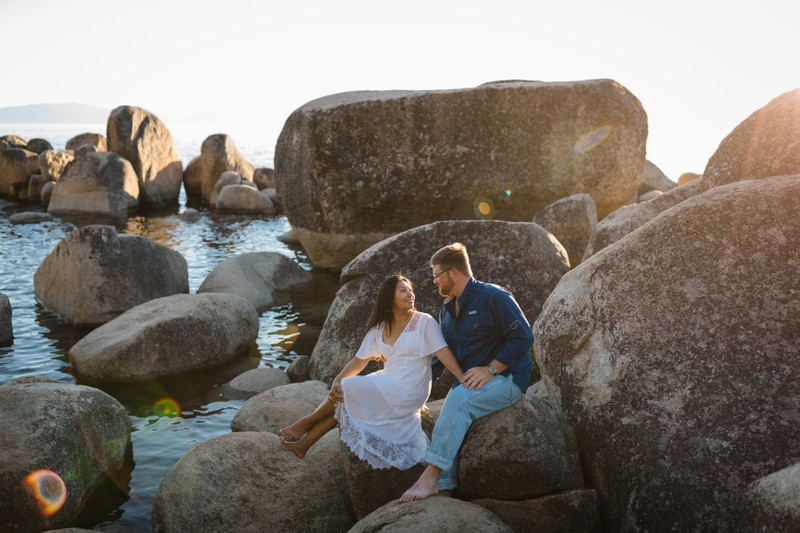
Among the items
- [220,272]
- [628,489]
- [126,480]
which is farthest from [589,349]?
[220,272]

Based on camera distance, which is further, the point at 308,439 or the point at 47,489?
the point at 47,489

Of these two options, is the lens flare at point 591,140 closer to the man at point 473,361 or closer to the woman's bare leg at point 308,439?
the man at point 473,361

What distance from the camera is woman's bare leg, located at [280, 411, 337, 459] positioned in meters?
6.33

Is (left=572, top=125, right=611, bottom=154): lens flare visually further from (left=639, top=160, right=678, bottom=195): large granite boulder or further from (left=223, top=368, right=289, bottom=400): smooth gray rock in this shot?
(left=639, top=160, right=678, bottom=195): large granite boulder

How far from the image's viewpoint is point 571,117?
15.5 metres

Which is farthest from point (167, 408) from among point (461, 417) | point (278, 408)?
point (461, 417)

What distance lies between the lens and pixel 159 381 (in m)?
10.5

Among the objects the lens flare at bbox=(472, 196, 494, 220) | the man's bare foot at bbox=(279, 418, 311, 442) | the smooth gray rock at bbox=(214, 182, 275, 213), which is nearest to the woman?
the man's bare foot at bbox=(279, 418, 311, 442)

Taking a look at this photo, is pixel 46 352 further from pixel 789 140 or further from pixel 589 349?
pixel 789 140

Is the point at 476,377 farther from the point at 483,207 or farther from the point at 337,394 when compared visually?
the point at 483,207

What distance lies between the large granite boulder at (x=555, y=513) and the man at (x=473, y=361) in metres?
0.46

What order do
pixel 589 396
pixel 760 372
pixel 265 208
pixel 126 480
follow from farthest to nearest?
pixel 265 208, pixel 126 480, pixel 589 396, pixel 760 372

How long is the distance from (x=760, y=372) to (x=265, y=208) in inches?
1038

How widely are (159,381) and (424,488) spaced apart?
642cm
